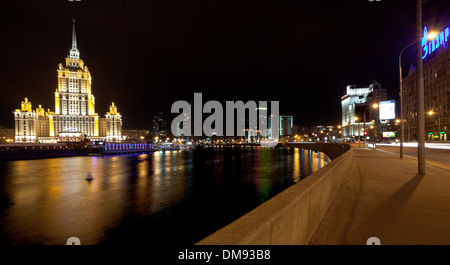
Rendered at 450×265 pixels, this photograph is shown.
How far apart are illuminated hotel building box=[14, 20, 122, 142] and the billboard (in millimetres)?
158689

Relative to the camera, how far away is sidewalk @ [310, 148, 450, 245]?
4.63 metres

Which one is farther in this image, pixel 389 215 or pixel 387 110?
pixel 387 110

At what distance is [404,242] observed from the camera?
439 cm

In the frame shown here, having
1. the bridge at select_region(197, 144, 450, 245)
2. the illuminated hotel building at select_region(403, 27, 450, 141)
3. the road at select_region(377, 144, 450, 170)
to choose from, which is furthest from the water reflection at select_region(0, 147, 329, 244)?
the illuminated hotel building at select_region(403, 27, 450, 141)

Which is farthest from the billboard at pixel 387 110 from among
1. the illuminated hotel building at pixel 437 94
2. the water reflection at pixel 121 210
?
the illuminated hotel building at pixel 437 94

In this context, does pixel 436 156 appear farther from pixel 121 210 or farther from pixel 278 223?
pixel 278 223

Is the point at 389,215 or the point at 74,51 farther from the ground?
the point at 74,51

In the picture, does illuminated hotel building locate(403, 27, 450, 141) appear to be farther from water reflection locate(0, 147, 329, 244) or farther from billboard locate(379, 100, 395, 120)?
water reflection locate(0, 147, 329, 244)

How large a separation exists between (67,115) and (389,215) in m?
179

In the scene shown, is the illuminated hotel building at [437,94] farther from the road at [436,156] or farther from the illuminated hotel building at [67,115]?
the illuminated hotel building at [67,115]

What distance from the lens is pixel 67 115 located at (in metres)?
156

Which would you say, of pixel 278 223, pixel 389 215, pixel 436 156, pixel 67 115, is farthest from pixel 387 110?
pixel 67 115

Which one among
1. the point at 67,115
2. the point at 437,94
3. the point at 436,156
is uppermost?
the point at 67,115
